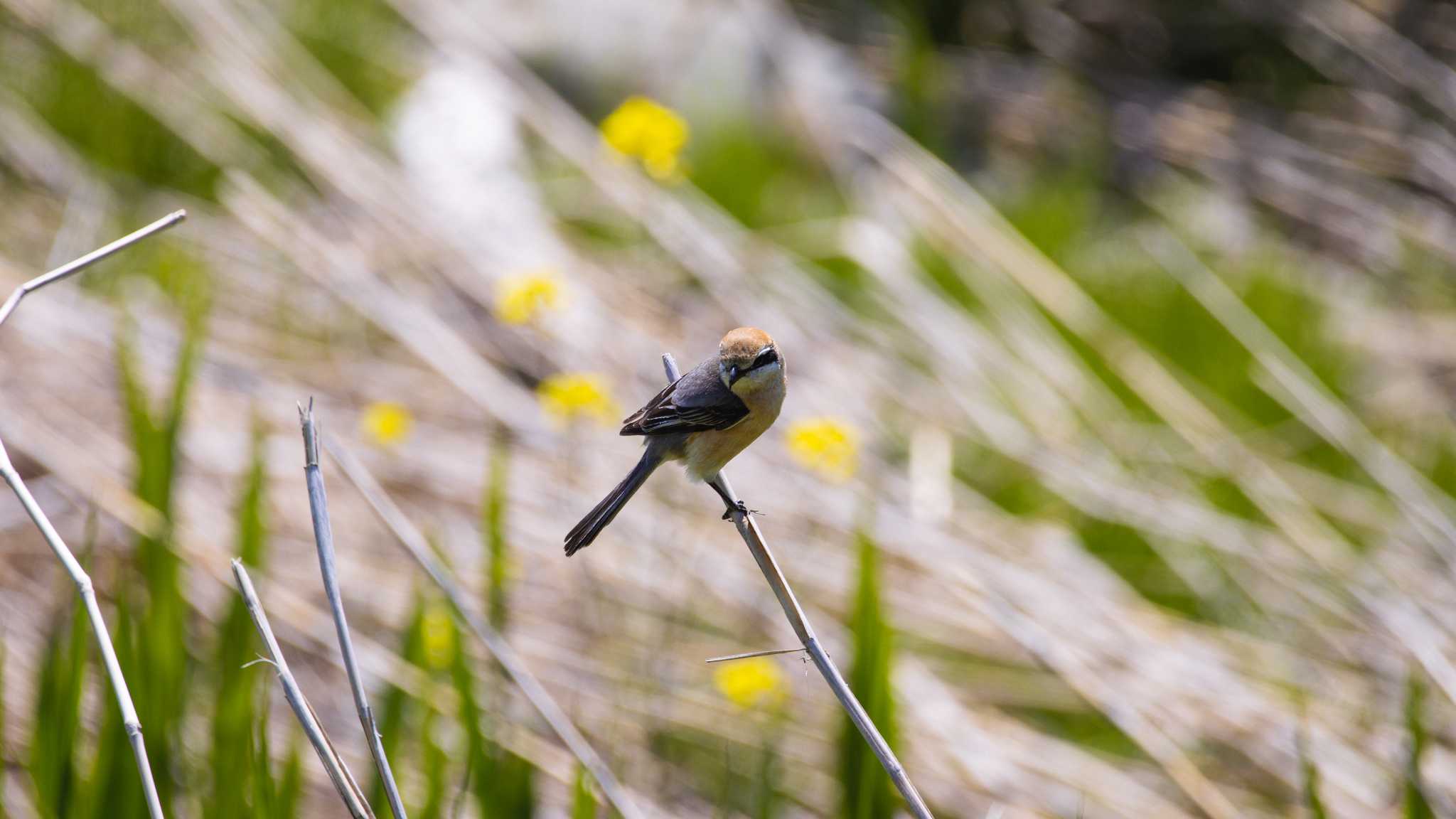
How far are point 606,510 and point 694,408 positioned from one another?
137 mm

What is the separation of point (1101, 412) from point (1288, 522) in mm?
942

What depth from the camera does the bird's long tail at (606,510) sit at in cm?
98

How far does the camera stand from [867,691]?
73.9 inches

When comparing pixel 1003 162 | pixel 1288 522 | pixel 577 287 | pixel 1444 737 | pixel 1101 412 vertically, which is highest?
pixel 1003 162

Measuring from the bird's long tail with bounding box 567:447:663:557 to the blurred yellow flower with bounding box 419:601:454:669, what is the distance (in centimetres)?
95

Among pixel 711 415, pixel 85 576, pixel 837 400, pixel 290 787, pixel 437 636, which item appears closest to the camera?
pixel 711 415

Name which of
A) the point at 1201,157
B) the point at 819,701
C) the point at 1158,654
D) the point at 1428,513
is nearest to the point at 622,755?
the point at 819,701

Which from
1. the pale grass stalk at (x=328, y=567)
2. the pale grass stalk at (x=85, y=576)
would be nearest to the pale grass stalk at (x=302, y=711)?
the pale grass stalk at (x=328, y=567)

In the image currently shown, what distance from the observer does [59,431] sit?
3424 millimetres

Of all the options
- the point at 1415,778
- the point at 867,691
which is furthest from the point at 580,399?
the point at 1415,778

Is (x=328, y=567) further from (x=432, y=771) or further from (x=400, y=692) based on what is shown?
(x=400, y=692)

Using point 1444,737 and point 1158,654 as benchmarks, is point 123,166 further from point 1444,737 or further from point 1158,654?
point 1444,737

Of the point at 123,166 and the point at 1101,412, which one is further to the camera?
the point at 123,166

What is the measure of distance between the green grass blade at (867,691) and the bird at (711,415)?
63cm
